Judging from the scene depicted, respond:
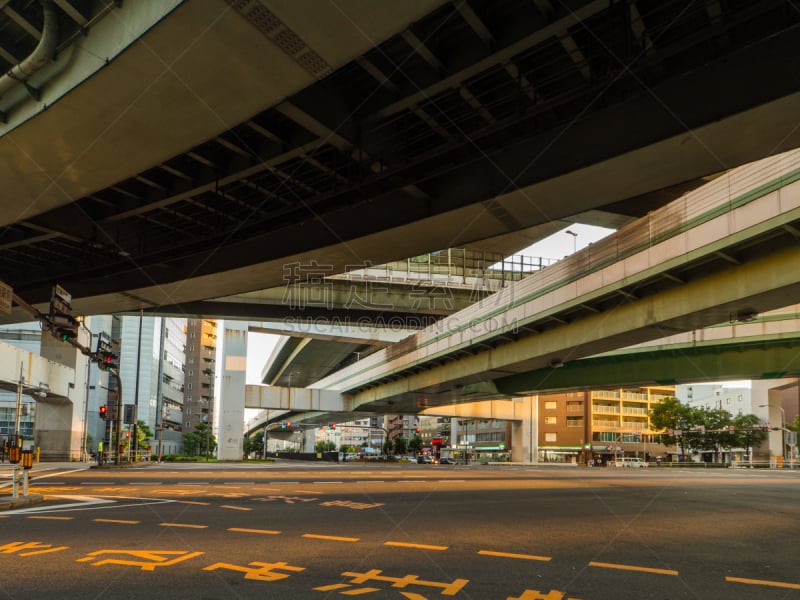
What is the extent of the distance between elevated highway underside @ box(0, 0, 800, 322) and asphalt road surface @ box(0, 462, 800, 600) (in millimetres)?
6298

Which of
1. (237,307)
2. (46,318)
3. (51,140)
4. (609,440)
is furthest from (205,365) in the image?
(51,140)

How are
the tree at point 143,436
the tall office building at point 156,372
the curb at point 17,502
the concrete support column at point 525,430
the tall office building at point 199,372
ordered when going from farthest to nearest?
the tall office building at point 199,372, the tall office building at point 156,372, the tree at point 143,436, the concrete support column at point 525,430, the curb at point 17,502

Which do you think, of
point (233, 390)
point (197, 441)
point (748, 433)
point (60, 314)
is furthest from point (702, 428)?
point (60, 314)

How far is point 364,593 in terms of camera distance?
249 inches

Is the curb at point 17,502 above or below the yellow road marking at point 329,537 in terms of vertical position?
below

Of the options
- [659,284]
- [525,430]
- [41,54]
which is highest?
[41,54]

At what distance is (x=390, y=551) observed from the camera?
348 inches

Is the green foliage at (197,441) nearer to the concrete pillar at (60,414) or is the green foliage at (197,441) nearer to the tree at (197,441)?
the tree at (197,441)

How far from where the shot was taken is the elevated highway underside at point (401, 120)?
29.7 feet

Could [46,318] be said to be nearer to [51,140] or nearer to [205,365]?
[51,140]

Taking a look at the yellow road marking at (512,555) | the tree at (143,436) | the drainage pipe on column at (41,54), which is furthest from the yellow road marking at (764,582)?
the tree at (143,436)

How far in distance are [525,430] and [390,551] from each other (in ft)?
234

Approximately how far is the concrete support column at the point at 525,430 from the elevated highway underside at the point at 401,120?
60789mm

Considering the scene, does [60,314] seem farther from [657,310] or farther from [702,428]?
[702,428]
